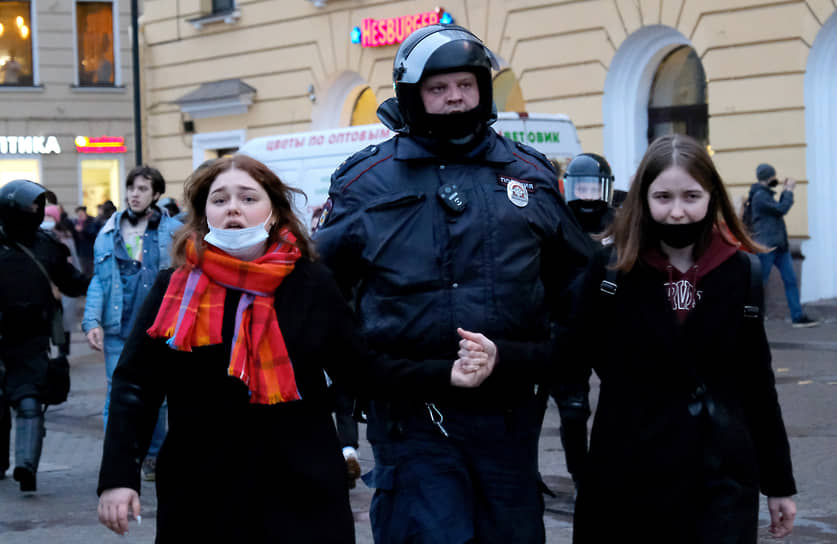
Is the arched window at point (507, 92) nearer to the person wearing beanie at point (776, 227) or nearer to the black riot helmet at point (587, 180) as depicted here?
the person wearing beanie at point (776, 227)

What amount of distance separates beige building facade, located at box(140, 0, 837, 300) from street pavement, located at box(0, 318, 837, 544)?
11.5 ft

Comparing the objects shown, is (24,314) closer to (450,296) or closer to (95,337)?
(95,337)

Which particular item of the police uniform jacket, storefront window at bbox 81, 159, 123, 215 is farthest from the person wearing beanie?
storefront window at bbox 81, 159, 123, 215

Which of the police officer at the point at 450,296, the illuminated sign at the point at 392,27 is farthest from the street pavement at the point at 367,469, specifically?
the illuminated sign at the point at 392,27

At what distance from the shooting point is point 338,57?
67.6 ft

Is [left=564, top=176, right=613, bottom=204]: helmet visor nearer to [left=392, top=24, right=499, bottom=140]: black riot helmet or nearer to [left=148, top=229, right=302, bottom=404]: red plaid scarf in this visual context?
[left=392, top=24, right=499, bottom=140]: black riot helmet

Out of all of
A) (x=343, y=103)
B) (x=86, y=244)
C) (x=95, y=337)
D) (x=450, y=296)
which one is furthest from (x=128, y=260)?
Answer: (x=86, y=244)

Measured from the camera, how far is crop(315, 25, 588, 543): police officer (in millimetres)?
3748

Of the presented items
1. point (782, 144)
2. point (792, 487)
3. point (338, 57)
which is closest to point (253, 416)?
point (792, 487)

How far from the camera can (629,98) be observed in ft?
54.8

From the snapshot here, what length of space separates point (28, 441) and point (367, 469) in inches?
77.4

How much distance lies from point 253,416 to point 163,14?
21.6 m

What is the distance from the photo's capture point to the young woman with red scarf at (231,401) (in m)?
3.40

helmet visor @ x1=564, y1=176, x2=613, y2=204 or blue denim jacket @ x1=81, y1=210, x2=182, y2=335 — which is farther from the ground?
helmet visor @ x1=564, y1=176, x2=613, y2=204
